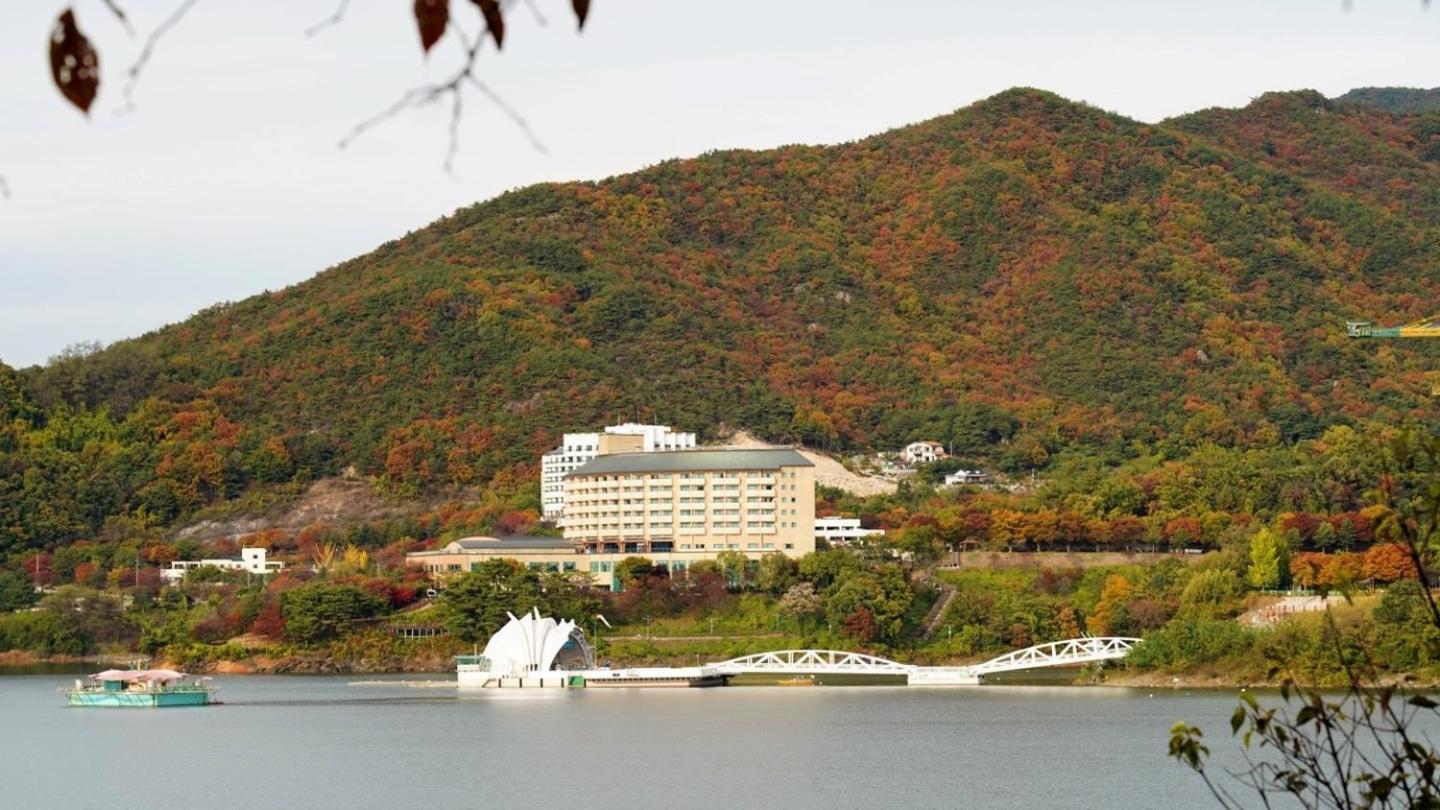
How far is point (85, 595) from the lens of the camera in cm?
9931

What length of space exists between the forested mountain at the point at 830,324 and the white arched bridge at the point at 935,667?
34695 mm

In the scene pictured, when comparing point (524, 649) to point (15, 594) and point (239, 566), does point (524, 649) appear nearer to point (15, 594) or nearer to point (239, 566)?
point (239, 566)

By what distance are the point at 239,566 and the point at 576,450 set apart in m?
16.9

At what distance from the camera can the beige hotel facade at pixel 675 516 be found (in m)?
94.4

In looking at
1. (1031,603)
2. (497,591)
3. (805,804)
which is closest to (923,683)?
(1031,603)

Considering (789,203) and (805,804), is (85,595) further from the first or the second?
(789,203)

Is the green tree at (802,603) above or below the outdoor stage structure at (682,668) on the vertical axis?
above

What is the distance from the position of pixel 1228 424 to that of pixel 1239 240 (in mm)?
33187

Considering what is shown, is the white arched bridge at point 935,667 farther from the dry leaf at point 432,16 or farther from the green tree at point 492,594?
the dry leaf at point 432,16

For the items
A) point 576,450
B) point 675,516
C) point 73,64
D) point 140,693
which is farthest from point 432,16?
point 576,450

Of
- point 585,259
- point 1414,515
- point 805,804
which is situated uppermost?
point 585,259

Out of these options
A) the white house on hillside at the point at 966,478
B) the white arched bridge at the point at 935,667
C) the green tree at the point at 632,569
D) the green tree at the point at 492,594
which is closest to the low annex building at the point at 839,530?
the green tree at the point at 632,569

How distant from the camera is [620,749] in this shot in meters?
58.3

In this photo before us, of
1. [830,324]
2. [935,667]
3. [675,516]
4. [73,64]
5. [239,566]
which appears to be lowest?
[935,667]
